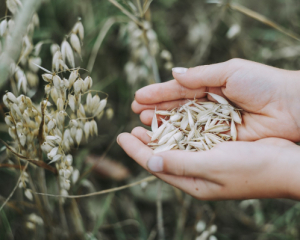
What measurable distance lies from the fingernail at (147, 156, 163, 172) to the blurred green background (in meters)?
0.43

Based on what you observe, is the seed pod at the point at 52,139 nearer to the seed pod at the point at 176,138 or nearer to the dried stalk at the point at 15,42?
the dried stalk at the point at 15,42

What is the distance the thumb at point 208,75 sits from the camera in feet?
3.26

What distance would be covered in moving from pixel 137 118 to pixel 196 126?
519mm

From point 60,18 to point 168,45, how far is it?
662 mm

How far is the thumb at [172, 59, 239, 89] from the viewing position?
0.99 m

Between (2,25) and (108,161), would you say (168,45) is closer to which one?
(108,161)

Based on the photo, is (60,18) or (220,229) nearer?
(220,229)

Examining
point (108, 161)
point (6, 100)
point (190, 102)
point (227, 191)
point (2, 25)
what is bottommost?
point (108, 161)

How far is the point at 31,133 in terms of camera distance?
0.76 meters

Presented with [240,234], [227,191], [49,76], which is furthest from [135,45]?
[240,234]

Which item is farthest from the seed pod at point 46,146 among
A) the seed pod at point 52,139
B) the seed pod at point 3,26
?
the seed pod at point 3,26

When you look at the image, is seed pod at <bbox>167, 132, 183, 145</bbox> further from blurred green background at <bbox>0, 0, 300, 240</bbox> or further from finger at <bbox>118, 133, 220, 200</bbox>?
blurred green background at <bbox>0, 0, 300, 240</bbox>

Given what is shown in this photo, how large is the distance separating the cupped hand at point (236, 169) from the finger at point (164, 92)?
0.33 meters

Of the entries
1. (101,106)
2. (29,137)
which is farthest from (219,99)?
(29,137)
